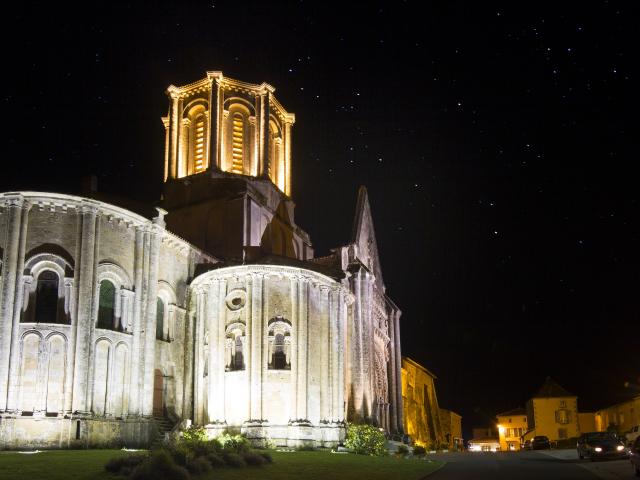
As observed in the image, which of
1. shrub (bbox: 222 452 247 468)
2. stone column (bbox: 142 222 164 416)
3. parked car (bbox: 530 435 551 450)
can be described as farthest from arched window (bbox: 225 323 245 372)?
parked car (bbox: 530 435 551 450)

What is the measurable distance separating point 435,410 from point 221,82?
44.8 metres

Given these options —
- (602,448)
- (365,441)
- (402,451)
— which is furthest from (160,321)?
(602,448)

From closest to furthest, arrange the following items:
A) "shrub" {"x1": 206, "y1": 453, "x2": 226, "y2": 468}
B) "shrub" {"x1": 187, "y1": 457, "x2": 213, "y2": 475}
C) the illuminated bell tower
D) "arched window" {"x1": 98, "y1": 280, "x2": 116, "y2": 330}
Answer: "shrub" {"x1": 187, "y1": 457, "x2": 213, "y2": 475}, "shrub" {"x1": 206, "y1": 453, "x2": 226, "y2": 468}, "arched window" {"x1": 98, "y1": 280, "x2": 116, "y2": 330}, the illuminated bell tower

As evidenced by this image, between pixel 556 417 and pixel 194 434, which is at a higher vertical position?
pixel 194 434

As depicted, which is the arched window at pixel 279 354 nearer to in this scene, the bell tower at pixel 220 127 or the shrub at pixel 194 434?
the shrub at pixel 194 434

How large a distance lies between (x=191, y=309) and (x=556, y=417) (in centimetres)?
5095

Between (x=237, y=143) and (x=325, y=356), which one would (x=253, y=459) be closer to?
(x=325, y=356)

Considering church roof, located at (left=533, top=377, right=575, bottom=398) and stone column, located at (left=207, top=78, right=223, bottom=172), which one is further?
church roof, located at (left=533, top=377, right=575, bottom=398)

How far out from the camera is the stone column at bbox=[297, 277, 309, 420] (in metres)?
34.1

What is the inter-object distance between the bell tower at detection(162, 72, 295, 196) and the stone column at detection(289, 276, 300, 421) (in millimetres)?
11193

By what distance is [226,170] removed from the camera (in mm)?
44500

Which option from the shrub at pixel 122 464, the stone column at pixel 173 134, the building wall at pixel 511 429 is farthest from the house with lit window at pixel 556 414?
the shrub at pixel 122 464

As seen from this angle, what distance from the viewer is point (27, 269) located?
99.6 feet

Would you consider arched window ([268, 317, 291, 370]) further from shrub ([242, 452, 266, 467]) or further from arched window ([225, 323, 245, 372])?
shrub ([242, 452, 266, 467])
